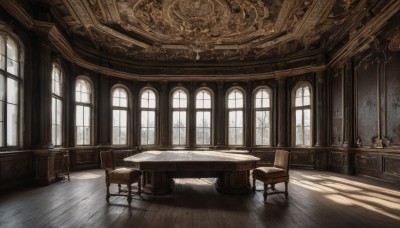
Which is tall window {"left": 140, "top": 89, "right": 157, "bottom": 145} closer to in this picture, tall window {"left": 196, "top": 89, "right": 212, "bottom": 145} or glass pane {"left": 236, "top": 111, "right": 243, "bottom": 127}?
tall window {"left": 196, "top": 89, "right": 212, "bottom": 145}

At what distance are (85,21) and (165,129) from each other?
4.97 m

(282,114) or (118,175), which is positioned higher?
(282,114)

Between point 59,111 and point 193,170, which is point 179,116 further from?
point 193,170

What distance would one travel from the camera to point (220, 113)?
34.7 ft

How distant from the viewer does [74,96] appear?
8.45 meters

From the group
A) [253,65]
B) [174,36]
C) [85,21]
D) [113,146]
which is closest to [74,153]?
[113,146]

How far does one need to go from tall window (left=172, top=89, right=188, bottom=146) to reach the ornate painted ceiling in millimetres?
1782

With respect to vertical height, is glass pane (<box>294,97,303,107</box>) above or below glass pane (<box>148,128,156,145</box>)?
above

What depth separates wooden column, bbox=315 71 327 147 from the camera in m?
8.91

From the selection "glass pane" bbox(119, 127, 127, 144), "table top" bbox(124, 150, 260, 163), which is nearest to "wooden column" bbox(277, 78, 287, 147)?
"table top" bbox(124, 150, 260, 163)

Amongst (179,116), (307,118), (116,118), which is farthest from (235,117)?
(116,118)

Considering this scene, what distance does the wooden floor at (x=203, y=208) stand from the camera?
3420 mm

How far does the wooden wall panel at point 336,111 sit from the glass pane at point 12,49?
8.83 meters

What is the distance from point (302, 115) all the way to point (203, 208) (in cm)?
682
